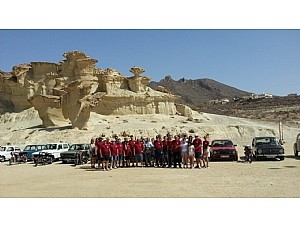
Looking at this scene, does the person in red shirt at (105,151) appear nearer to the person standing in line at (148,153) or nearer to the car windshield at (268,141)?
the person standing in line at (148,153)

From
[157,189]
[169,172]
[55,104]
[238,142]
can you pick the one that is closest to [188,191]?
[157,189]

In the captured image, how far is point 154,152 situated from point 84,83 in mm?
33678

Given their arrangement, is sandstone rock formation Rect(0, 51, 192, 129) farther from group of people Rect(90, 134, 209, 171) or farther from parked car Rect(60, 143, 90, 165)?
group of people Rect(90, 134, 209, 171)

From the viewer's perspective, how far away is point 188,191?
1030 cm

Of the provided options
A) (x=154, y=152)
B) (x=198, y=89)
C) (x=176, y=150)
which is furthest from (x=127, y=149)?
(x=198, y=89)

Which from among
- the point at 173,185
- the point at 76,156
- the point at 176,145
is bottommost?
the point at 173,185

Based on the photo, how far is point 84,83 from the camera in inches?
1962

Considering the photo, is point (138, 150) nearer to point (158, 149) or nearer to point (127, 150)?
point (127, 150)

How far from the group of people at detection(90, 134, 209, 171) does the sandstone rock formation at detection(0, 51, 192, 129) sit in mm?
29538

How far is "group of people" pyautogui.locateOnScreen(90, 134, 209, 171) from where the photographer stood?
1667 centimetres

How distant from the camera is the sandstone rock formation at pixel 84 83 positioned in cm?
5397

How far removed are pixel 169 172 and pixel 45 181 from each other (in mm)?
4850

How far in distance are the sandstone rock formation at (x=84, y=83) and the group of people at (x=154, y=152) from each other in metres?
29.5

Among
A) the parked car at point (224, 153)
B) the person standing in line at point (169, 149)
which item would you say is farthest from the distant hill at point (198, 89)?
the person standing in line at point (169, 149)
